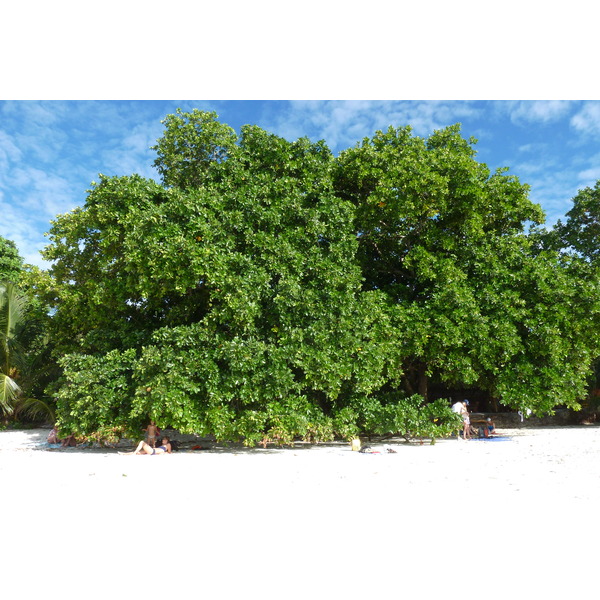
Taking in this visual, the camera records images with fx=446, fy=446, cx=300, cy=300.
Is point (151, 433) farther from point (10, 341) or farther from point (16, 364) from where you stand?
point (10, 341)

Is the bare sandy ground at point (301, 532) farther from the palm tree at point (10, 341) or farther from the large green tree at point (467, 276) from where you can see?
the palm tree at point (10, 341)

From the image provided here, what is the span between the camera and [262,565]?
3.63 m

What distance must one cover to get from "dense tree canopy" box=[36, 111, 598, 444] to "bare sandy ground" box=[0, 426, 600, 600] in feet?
11.4

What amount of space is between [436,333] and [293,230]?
5.27m

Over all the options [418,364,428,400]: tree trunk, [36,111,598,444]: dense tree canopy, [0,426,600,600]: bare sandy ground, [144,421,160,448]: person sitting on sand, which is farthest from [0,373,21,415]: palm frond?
[418,364,428,400]: tree trunk

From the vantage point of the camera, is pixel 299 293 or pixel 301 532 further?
pixel 299 293

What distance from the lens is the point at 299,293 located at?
1205 cm

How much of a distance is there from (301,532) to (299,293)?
800 centimetres

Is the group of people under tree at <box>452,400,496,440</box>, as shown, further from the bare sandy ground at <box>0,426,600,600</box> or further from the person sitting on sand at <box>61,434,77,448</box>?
the person sitting on sand at <box>61,434,77,448</box>

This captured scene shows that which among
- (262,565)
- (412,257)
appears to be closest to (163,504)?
(262,565)

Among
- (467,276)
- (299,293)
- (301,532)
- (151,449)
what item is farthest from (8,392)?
(467,276)

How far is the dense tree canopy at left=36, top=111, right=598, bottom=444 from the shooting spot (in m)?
11.5

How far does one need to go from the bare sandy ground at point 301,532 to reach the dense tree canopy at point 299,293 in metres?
3.46

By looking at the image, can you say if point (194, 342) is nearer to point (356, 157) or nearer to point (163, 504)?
point (163, 504)
